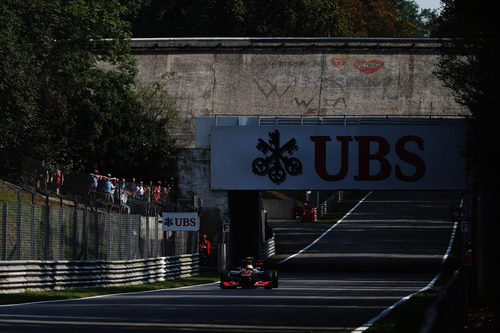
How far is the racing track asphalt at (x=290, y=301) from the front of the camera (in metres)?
16.9

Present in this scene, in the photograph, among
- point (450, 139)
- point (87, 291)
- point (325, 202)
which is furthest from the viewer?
point (325, 202)

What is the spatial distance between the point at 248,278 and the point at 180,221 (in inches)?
306

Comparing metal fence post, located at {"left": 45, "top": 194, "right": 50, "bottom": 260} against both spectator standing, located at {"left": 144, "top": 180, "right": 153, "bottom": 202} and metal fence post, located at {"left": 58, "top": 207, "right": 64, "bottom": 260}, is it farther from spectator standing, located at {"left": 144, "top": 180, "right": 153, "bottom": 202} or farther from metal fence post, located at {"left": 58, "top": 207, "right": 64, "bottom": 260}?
spectator standing, located at {"left": 144, "top": 180, "right": 153, "bottom": 202}

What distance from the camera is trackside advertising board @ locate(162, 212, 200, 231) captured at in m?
39.3

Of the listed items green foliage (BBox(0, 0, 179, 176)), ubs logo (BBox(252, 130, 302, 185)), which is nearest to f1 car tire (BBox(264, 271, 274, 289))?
green foliage (BBox(0, 0, 179, 176))

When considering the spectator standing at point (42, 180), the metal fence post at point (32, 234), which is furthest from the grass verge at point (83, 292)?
the spectator standing at point (42, 180)

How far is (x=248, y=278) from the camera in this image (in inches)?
1267

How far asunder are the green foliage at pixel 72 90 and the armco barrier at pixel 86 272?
8.53 metres

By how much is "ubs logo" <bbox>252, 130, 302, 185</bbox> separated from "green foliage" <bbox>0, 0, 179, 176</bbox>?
18.7ft

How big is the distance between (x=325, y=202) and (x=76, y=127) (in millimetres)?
44222

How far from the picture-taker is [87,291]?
97.9 feet

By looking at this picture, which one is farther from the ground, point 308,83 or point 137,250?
point 308,83

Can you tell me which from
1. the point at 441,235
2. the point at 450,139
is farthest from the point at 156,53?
the point at 441,235

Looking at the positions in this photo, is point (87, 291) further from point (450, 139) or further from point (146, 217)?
point (450, 139)
